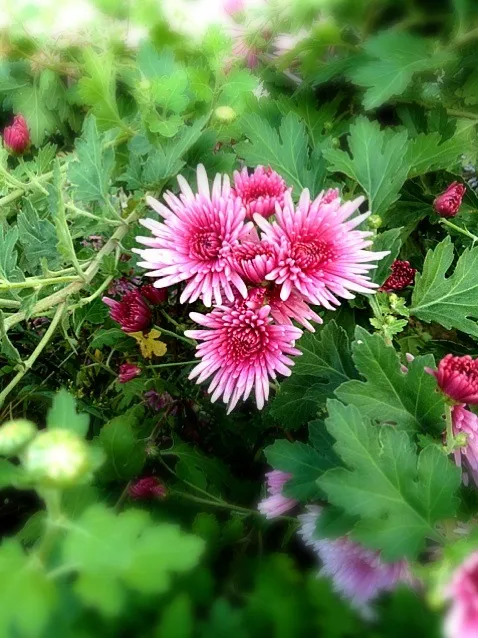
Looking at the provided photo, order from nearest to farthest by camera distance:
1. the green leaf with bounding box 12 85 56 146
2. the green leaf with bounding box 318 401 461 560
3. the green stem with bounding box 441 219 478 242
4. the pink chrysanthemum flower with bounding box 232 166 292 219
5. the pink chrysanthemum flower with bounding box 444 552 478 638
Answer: the pink chrysanthemum flower with bounding box 444 552 478 638
the green leaf with bounding box 318 401 461 560
the pink chrysanthemum flower with bounding box 232 166 292 219
the green stem with bounding box 441 219 478 242
the green leaf with bounding box 12 85 56 146

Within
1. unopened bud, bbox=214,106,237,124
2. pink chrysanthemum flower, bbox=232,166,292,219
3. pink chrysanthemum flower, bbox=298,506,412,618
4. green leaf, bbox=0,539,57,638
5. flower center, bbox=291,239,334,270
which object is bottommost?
green leaf, bbox=0,539,57,638

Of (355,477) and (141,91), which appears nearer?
(355,477)

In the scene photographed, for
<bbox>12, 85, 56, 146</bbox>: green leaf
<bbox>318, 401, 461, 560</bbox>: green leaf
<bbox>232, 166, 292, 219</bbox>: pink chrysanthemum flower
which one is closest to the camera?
<bbox>318, 401, 461, 560</bbox>: green leaf

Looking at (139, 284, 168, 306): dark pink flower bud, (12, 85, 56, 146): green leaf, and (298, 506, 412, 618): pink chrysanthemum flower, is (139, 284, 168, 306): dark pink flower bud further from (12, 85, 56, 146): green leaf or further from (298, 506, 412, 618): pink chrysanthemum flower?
(12, 85, 56, 146): green leaf

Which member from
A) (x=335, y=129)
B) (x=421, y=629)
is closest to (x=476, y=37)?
(x=335, y=129)

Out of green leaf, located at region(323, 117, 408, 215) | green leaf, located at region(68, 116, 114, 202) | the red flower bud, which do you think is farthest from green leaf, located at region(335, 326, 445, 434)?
the red flower bud

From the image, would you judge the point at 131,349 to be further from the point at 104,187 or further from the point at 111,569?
the point at 111,569

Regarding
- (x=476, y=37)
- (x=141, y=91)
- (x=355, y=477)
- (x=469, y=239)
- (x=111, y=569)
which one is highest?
(x=476, y=37)
